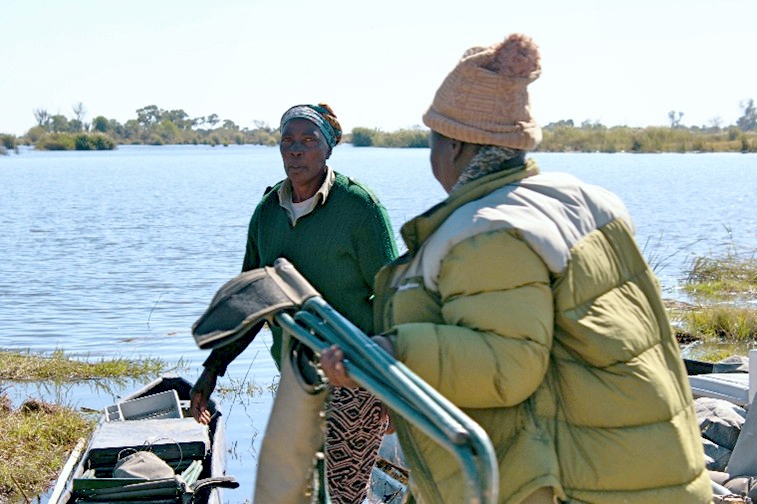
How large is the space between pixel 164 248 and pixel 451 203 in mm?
21618

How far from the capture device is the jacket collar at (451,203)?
2607 mm

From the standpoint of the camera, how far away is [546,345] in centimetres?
244

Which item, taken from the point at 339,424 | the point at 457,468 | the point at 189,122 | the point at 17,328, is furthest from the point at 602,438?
the point at 189,122

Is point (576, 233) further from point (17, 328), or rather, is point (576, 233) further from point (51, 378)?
point (17, 328)

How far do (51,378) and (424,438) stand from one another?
858 cm

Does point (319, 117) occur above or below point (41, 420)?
above

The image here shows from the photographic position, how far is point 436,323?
2562 mm

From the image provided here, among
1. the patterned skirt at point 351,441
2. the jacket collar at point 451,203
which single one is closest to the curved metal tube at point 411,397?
the jacket collar at point 451,203

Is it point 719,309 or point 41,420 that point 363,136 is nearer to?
point 719,309

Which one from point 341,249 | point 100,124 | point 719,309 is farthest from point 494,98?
point 100,124

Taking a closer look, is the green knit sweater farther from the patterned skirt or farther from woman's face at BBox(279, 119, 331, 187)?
the patterned skirt

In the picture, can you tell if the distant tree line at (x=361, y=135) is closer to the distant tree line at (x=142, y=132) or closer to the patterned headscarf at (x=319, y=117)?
the distant tree line at (x=142, y=132)

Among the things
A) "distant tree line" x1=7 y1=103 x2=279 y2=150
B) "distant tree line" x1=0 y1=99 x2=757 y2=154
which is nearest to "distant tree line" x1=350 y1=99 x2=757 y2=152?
"distant tree line" x1=0 y1=99 x2=757 y2=154

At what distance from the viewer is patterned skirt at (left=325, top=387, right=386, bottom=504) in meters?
4.18
